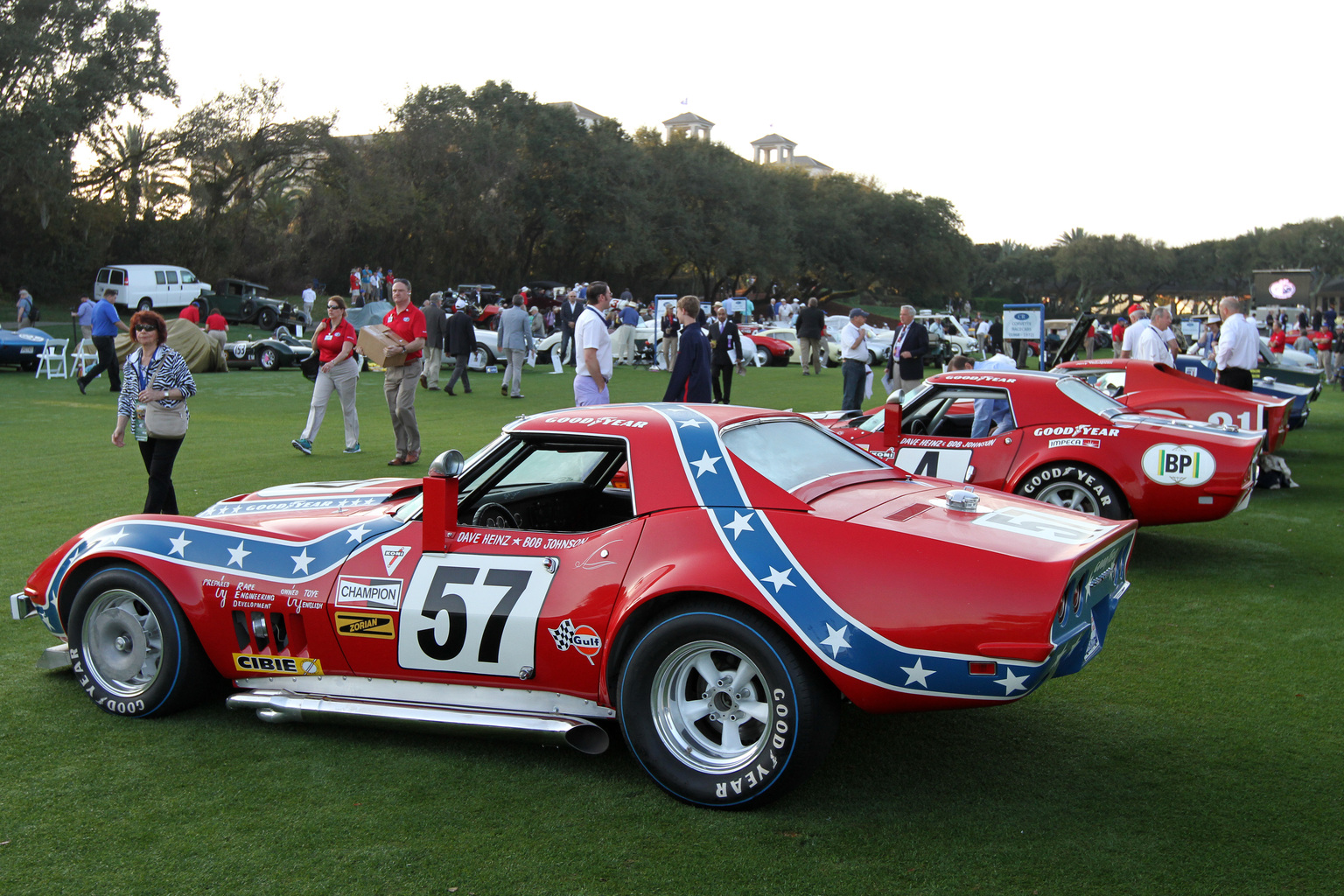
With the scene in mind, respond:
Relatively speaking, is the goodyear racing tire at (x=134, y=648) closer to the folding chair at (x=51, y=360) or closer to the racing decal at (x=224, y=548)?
the racing decal at (x=224, y=548)

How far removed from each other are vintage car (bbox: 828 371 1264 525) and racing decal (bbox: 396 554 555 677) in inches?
133


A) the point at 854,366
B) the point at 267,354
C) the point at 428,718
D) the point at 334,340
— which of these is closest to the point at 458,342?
the point at 267,354

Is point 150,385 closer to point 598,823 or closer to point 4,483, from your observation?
point 4,483

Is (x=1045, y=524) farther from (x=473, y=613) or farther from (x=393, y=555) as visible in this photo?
(x=393, y=555)

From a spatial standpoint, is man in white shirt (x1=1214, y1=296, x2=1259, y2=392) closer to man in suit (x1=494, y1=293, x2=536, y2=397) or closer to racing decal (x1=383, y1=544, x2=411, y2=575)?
racing decal (x1=383, y1=544, x2=411, y2=575)

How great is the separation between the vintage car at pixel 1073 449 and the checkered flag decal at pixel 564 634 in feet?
11.2

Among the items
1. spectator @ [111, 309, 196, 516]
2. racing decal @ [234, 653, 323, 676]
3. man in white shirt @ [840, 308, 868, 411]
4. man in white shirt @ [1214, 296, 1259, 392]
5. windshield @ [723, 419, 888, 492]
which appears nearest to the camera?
windshield @ [723, 419, 888, 492]

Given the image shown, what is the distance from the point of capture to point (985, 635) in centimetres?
320

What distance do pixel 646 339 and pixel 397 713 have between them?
80.7 ft

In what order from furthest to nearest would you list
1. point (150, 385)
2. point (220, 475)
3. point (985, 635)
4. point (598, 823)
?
point (220, 475) → point (150, 385) → point (598, 823) → point (985, 635)

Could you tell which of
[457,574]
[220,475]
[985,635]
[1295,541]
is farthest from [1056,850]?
[220,475]

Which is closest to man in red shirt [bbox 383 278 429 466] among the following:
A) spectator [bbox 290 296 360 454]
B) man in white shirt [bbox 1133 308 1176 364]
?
spectator [bbox 290 296 360 454]

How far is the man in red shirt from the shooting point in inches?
411

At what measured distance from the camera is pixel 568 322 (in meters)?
24.5
